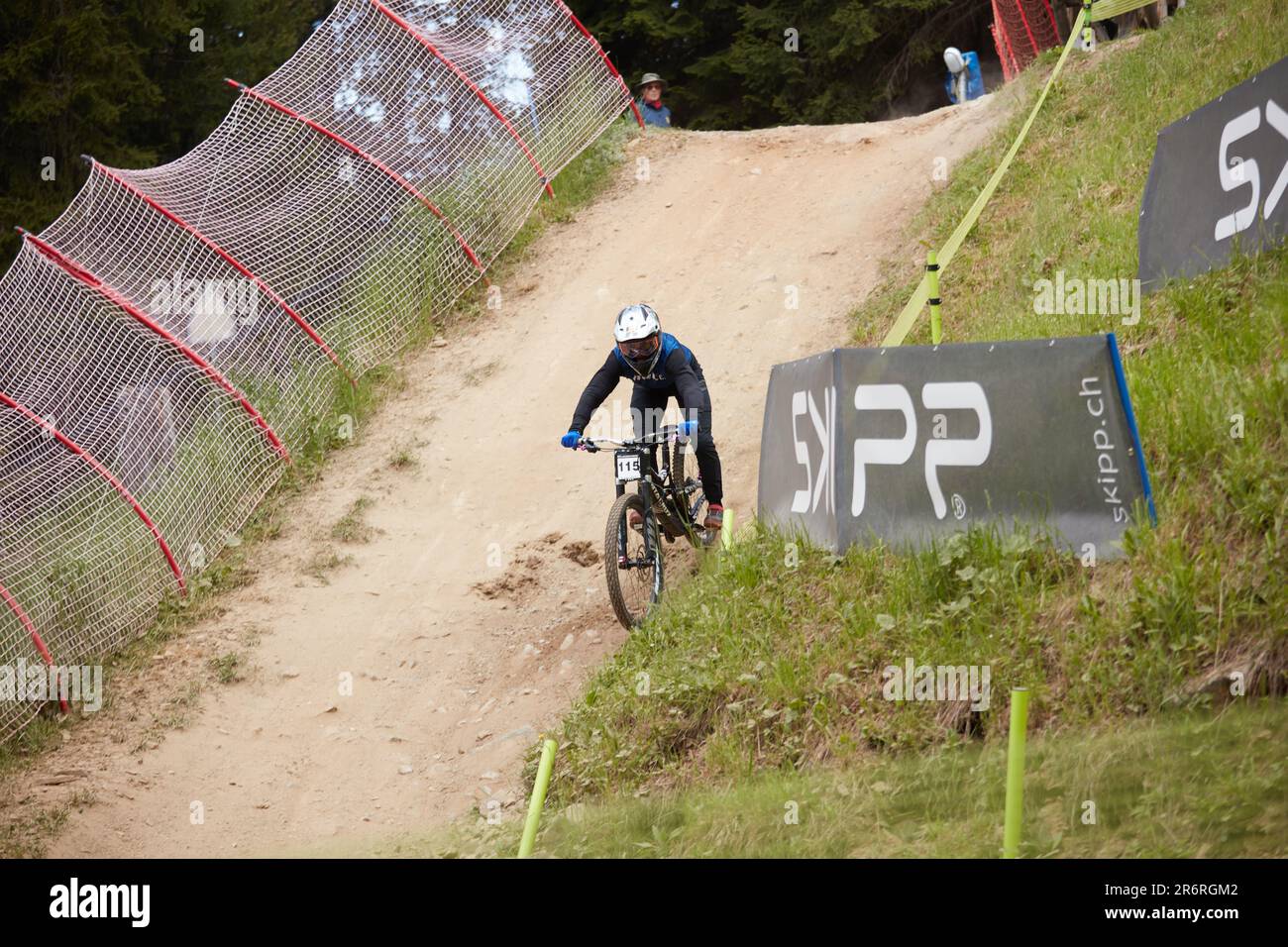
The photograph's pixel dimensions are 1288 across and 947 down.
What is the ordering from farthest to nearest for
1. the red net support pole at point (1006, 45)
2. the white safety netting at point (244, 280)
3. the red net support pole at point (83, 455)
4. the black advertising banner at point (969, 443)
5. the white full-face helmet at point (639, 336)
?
the red net support pole at point (1006, 45), the white safety netting at point (244, 280), the red net support pole at point (83, 455), the white full-face helmet at point (639, 336), the black advertising banner at point (969, 443)

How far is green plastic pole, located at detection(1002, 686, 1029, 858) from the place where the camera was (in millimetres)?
A: 3877

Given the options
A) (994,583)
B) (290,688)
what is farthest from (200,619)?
(994,583)

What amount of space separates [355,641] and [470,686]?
55.7 inches

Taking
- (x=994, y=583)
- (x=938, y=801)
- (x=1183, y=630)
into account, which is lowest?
(x=938, y=801)

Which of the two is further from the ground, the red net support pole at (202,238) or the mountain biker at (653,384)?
the red net support pole at (202,238)

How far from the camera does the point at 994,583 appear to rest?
18.7 feet

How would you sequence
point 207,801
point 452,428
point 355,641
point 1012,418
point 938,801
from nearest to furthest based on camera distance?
1. point 938,801
2. point 1012,418
3. point 207,801
4. point 355,641
5. point 452,428

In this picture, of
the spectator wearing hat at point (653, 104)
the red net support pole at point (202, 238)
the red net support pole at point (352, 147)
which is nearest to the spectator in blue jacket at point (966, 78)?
the spectator wearing hat at point (653, 104)

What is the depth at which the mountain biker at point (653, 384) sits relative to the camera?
8.38 metres

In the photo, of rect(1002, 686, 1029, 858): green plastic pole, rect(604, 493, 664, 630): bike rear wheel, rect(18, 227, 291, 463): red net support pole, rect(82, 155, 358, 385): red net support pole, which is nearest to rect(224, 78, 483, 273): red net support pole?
rect(82, 155, 358, 385): red net support pole

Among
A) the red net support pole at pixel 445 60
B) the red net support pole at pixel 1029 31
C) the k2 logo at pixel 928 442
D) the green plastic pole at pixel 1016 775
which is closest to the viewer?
the green plastic pole at pixel 1016 775

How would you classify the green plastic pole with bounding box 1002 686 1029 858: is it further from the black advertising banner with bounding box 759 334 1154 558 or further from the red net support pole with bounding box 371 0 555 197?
the red net support pole with bounding box 371 0 555 197

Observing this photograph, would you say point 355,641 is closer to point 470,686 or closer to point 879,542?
point 470,686

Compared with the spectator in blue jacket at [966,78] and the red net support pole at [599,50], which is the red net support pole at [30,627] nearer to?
the red net support pole at [599,50]
